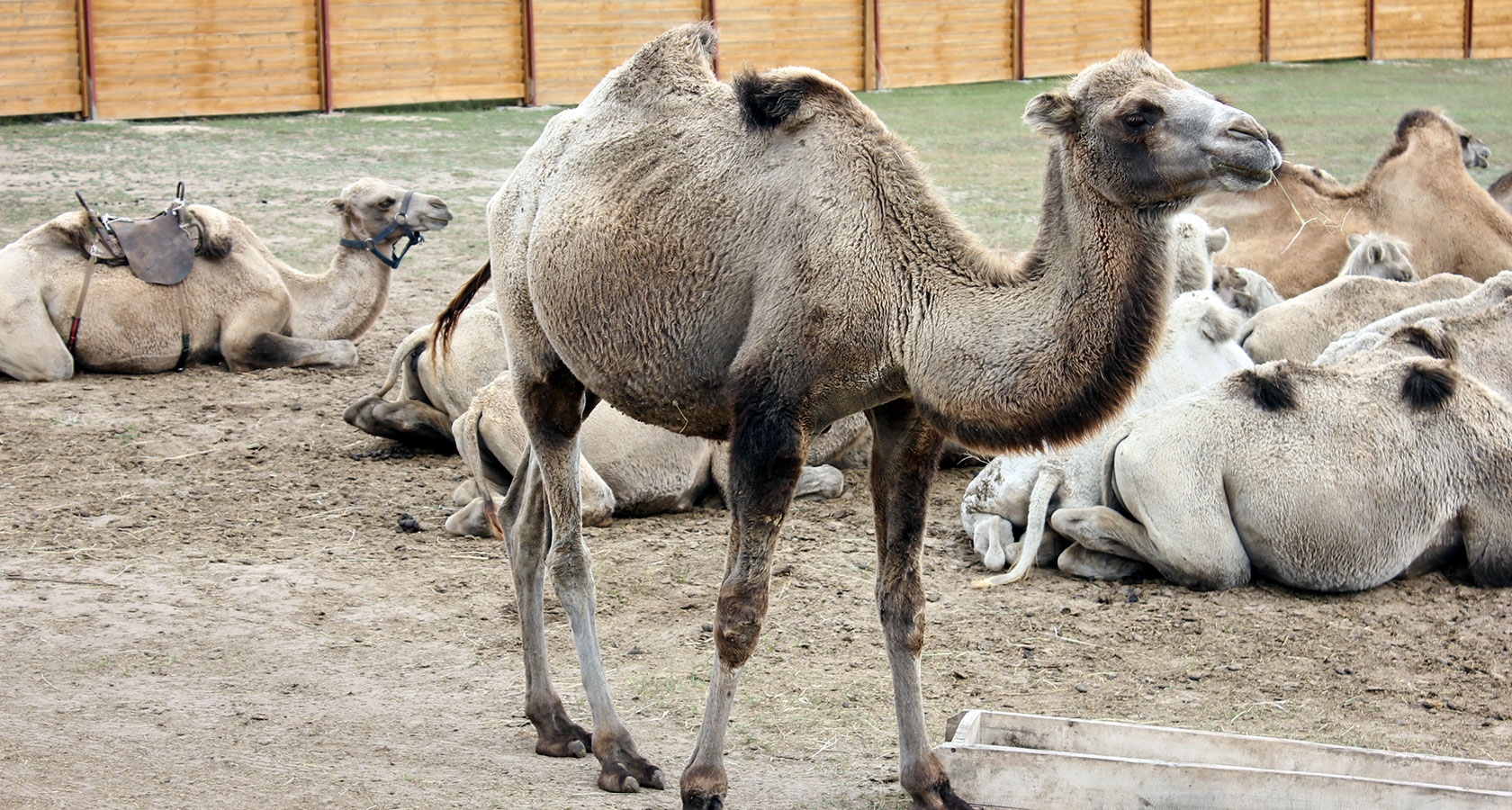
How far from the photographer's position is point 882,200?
4156mm

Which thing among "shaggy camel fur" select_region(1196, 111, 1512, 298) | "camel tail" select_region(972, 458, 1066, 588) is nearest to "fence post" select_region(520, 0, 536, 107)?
"shaggy camel fur" select_region(1196, 111, 1512, 298)

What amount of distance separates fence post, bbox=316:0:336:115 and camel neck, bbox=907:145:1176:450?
751 inches

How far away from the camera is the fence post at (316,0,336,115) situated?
21.4 m

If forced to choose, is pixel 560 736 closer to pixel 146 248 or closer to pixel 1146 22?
pixel 146 248

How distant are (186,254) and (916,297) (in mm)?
7238

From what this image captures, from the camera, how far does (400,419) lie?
836 cm

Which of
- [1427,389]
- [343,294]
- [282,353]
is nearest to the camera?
[1427,389]

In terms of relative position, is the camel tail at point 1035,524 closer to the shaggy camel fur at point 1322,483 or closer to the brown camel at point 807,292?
the shaggy camel fur at point 1322,483

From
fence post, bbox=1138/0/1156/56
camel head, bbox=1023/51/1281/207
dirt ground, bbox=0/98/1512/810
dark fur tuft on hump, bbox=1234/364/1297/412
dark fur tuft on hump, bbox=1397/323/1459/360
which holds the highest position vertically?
fence post, bbox=1138/0/1156/56

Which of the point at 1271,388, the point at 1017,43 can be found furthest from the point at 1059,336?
the point at 1017,43

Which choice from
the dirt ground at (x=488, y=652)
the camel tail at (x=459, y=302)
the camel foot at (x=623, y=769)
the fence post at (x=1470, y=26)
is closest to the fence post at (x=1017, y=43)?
the fence post at (x=1470, y=26)

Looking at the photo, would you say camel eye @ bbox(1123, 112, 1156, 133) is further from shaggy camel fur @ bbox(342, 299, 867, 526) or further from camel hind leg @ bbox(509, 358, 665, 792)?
shaggy camel fur @ bbox(342, 299, 867, 526)

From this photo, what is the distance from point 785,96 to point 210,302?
6819mm

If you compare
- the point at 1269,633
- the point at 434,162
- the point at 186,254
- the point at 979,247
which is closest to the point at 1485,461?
the point at 1269,633
